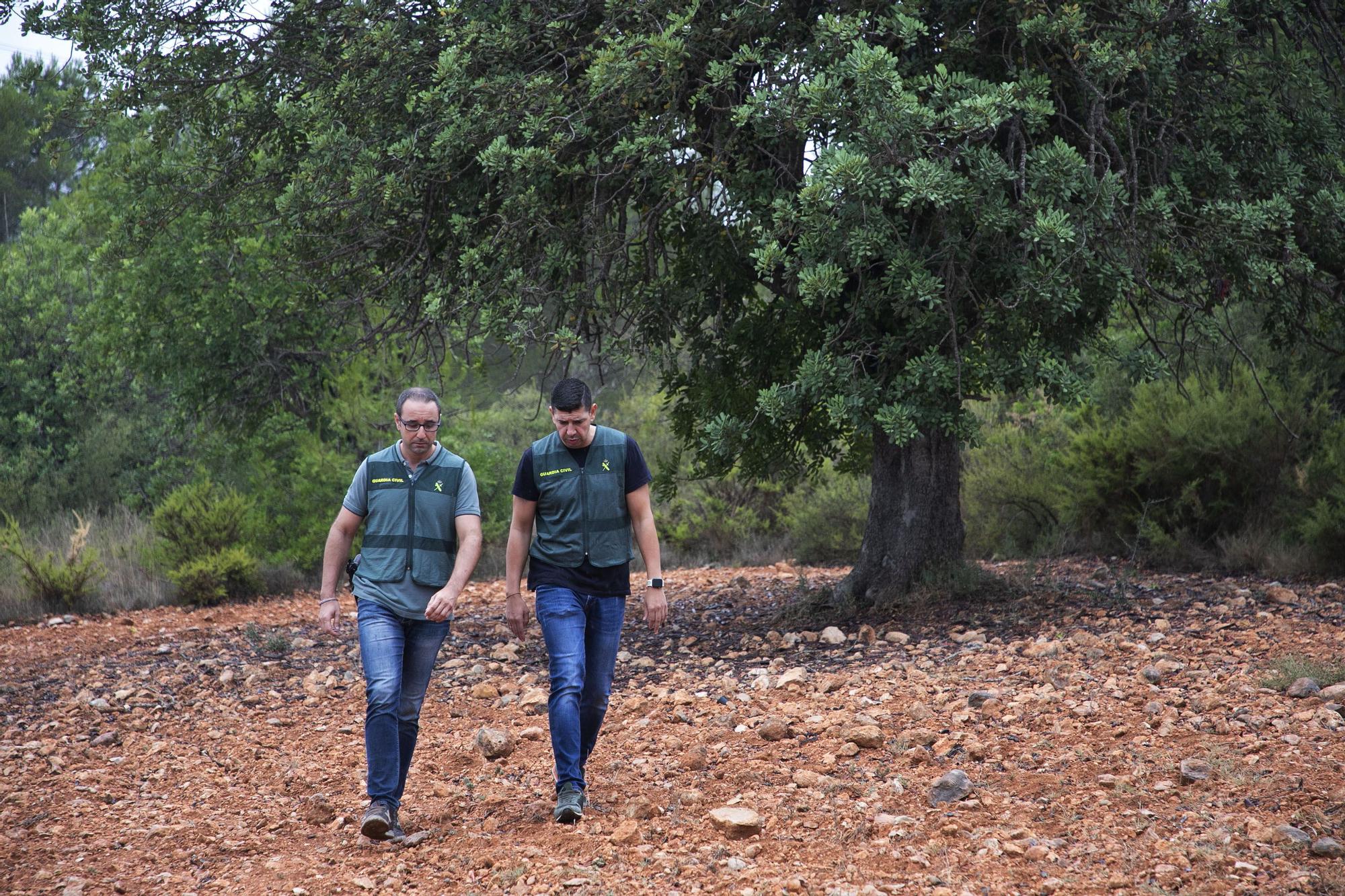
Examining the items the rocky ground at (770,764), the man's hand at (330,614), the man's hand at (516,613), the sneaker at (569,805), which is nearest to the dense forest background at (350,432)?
the rocky ground at (770,764)

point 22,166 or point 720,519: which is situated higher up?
point 22,166

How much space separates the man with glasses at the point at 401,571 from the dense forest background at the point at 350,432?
2552 millimetres

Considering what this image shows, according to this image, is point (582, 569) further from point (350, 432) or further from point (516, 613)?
point (350, 432)

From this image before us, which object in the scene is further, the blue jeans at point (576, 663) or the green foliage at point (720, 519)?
the green foliage at point (720, 519)

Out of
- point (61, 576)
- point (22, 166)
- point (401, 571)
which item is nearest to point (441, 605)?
point (401, 571)

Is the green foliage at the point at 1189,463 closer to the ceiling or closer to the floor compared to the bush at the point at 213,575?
closer to the ceiling

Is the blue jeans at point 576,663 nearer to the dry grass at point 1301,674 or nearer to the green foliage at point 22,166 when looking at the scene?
the dry grass at point 1301,674

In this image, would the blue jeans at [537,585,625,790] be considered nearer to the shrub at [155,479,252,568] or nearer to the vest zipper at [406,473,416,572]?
the vest zipper at [406,473,416,572]

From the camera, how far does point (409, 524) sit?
4754 millimetres

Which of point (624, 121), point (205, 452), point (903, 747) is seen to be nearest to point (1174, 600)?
point (903, 747)

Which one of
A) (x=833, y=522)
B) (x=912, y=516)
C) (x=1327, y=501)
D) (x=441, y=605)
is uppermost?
(x=441, y=605)

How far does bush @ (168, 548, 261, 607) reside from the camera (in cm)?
1331

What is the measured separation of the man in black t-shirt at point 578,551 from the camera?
4.72 meters

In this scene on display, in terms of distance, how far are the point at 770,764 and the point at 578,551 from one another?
144 centimetres
